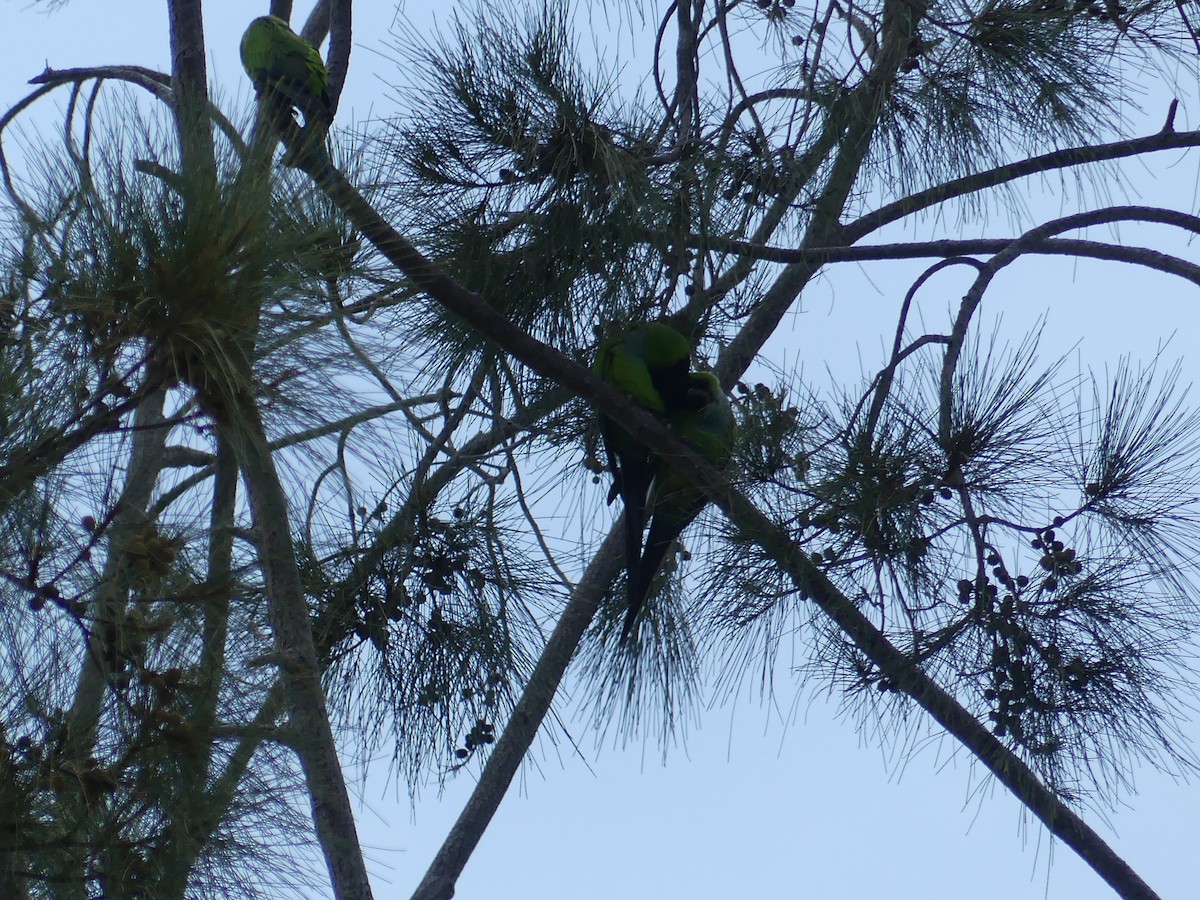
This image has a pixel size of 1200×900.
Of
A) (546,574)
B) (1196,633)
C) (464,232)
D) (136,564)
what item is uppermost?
(464,232)

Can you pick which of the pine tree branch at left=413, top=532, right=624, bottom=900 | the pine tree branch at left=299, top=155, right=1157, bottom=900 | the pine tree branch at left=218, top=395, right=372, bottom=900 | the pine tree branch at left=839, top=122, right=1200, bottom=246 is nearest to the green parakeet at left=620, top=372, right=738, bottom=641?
the pine tree branch at left=413, top=532, right=624, bottom=900

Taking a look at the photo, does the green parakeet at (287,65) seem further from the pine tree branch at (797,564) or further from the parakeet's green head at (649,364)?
the pine tree branch at (797,564)

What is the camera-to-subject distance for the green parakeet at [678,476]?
1.88 metres

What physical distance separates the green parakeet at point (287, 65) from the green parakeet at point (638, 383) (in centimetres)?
76

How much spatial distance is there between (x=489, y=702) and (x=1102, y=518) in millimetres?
965

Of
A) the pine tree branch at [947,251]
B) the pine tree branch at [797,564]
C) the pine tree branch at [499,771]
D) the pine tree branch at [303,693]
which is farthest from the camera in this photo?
the pine tree branch at [499,771]

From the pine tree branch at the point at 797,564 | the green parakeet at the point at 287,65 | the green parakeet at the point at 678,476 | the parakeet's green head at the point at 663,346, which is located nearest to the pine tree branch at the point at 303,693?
the pine tree branch at the point at 797,564

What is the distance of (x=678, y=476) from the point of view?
184cm

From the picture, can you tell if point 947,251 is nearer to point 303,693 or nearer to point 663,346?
point 663,346

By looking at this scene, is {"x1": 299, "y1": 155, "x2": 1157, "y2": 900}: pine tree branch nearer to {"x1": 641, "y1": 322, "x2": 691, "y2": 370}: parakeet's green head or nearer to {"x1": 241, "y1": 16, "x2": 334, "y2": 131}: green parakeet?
{"x1": 641, "y1": 322, "x2": 691, "y2": 370}: parakeet's green head

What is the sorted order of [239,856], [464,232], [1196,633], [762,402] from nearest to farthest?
[239,856] → [1196,633] → [762,402] → [464,232]

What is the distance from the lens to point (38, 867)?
1101 mm

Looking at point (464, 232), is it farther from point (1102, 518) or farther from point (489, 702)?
point (1102, 518)

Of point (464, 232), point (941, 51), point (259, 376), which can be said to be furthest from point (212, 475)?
point (941, 51)
